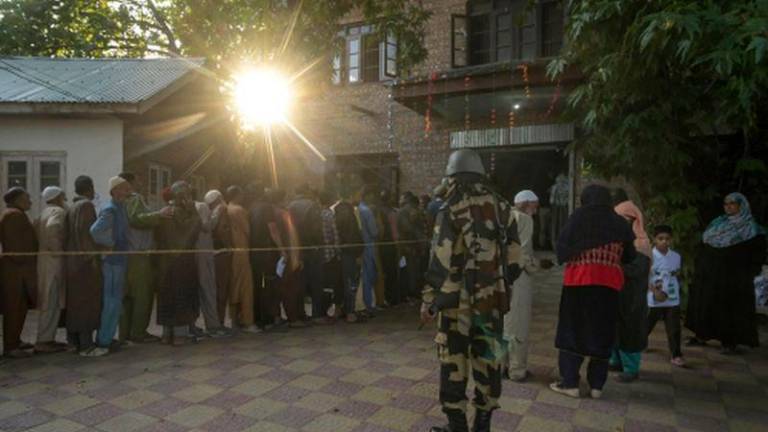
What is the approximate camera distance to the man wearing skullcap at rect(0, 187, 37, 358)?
5.38m

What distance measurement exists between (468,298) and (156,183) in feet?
29.6

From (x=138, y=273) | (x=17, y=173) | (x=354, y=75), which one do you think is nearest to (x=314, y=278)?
(x=138, y=273)

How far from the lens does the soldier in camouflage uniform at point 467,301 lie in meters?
3.41

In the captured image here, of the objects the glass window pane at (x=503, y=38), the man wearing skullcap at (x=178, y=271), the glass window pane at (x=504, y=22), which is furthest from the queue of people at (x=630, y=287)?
the glass window pane at (x=504, y=22)

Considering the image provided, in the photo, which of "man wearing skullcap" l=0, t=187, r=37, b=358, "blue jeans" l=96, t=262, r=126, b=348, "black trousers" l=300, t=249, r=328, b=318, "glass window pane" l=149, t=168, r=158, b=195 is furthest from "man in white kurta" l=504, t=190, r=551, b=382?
"glass window pane" l=149, t=168, r=158, b=195

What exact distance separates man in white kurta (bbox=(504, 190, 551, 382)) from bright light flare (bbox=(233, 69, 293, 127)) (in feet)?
22.6

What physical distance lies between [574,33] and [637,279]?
286 centimetres

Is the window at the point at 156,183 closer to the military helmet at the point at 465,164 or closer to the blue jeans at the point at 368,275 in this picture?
the blue jeans at the point at 368,275

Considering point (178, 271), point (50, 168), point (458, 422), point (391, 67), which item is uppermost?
point (391, 67)

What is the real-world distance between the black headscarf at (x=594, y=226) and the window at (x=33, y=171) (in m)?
9.29

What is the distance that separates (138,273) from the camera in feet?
19.4

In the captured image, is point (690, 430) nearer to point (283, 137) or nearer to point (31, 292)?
point (31, 292)

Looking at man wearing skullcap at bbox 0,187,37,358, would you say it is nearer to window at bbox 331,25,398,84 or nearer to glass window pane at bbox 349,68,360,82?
window at bbox 331,25,398,84

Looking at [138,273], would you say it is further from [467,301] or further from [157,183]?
[157,183]
